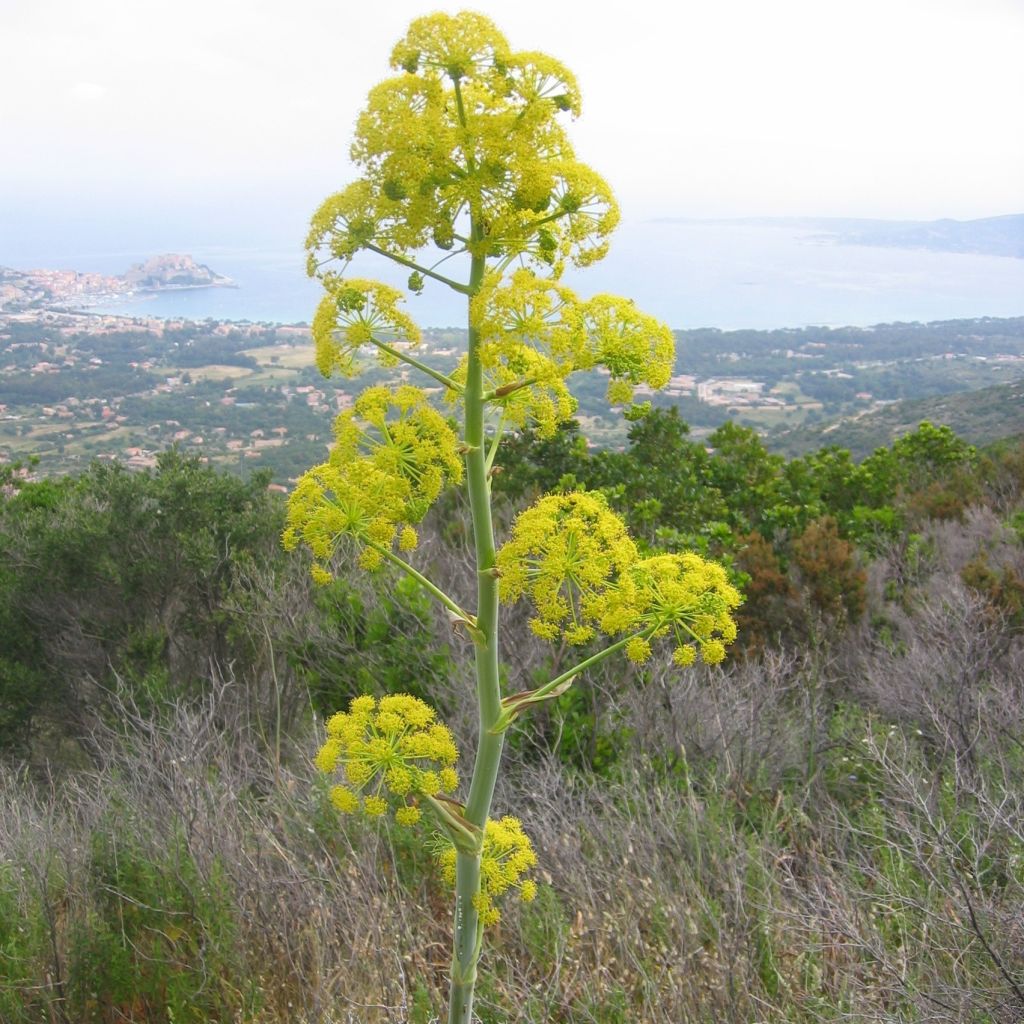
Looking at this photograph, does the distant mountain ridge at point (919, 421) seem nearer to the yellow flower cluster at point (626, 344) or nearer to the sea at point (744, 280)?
the sea at point (744, 280)

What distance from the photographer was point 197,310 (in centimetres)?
5319

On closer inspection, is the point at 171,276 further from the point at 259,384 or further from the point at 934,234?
the point at 934,234

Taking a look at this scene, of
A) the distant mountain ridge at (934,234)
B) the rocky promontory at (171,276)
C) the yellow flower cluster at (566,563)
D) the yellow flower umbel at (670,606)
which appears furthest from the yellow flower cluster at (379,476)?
the distant mountain ridge at (934,234)

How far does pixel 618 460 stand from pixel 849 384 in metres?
42.8

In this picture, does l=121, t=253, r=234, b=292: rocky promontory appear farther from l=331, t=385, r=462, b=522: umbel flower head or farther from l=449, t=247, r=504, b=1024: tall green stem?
l=449, t=247, r=504, b=1024: tall green stem

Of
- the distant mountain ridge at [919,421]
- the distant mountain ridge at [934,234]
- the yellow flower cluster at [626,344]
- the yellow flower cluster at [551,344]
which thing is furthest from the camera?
the distant mountain ridge at [934,234]

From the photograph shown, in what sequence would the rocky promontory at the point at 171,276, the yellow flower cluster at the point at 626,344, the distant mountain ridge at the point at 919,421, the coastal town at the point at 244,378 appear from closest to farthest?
the yellow flower cluster at the point at 626,344 < the coastal town at the point at 244,378 < the distant mountain ridge at the point at 919,421 < the rocky promontory at the point at 171,276

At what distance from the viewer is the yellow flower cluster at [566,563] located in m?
2.07

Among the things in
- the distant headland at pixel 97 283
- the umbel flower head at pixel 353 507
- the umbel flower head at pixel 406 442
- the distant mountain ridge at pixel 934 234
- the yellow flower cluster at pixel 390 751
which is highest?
the distant mountain ridge at pixel 934 234

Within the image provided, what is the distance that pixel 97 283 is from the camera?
58812 mm

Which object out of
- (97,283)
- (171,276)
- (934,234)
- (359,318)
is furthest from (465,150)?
(934,234)

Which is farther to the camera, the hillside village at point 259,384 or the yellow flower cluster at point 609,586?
the hillside village at point 259,384

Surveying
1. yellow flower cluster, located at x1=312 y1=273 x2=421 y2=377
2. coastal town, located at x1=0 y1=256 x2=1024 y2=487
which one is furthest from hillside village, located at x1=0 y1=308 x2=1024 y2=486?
yellow flower cluster, located at x1=312 y1=273 x2=421 y2=377

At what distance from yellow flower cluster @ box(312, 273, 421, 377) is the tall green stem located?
0.25 m
